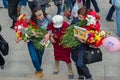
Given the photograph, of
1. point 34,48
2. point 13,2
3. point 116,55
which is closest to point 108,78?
point 116,55

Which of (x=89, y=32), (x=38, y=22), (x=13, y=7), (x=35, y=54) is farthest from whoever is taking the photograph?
(x=13, y=7)

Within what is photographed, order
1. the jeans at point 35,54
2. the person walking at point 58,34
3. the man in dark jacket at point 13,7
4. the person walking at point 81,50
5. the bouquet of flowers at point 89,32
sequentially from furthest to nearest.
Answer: the man in dark jacket at point 13,7 < the jeans at point 35,54 < the person walking at point 58,34 < the person walking at point 81,50 < the bouquet of flowers at point 89,32

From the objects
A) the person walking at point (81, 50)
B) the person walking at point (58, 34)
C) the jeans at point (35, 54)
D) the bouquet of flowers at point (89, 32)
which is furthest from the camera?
the jeans at point (35, 54)

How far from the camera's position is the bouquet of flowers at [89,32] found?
20.1 feet

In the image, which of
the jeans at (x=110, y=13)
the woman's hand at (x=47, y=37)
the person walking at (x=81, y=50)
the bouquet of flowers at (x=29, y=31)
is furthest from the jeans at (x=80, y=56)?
the jeans at (x=110, y=13)

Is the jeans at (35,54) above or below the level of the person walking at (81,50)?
below

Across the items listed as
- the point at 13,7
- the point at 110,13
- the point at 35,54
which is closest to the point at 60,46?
the point at 35,54

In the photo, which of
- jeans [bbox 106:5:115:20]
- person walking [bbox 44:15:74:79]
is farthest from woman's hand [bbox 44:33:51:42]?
jeans [bbox 106:5:115:20]

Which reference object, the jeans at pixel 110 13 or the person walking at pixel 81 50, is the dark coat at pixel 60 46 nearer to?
the person walking at pixel 81 50

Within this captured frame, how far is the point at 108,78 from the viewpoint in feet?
24.0

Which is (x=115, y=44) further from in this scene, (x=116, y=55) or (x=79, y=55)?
(x=116, y=55)

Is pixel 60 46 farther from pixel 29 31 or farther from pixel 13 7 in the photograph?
pixel 13 7

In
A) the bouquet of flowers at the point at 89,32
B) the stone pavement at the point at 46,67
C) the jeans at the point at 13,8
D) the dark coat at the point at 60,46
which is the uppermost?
the bouquet of flowers at the point at 89,32

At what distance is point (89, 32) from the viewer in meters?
6.12
